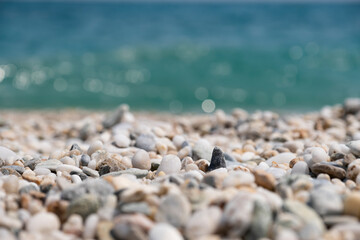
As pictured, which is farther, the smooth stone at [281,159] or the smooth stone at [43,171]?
the smooth stone at [281,159]

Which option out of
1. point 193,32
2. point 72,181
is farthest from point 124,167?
point 193,32

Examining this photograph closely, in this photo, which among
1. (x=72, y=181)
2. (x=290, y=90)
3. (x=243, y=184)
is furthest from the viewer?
(x=290, y=90)

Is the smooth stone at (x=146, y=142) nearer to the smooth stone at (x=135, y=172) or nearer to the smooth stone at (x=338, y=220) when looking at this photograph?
the smooth stone at (x=135, y=172)

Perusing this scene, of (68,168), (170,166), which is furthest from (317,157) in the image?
(68,168)

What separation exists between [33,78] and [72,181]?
23.4 feet

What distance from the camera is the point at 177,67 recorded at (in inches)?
353

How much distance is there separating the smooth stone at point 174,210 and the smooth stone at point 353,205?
0.51 metres

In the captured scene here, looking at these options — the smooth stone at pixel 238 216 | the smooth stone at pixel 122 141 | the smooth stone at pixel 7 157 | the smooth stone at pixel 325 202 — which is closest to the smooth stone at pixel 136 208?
the smooth stone at pixel 238 216

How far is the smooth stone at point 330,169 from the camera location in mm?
1727

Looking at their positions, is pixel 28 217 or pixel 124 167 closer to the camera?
pixel 28 217

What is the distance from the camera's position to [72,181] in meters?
1.70

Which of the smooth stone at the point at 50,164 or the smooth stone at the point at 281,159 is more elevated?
the smooth stone at the point at 281,159

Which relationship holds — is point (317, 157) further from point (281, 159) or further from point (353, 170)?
point (281, 159)

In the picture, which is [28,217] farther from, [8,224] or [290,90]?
[290,90]
